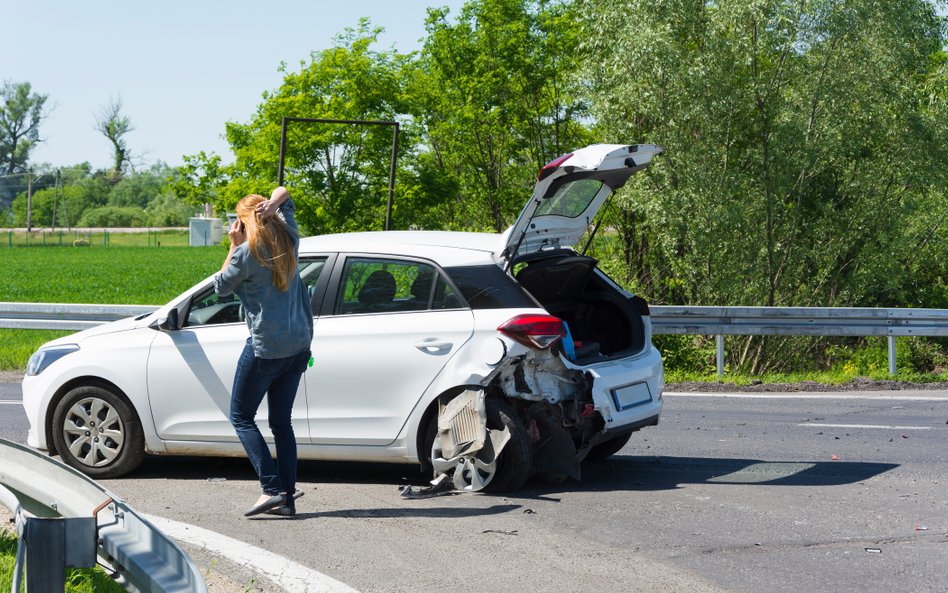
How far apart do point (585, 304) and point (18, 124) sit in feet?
406

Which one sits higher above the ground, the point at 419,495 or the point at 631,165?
the point at 631,165

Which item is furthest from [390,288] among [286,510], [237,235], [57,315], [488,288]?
[57,315]

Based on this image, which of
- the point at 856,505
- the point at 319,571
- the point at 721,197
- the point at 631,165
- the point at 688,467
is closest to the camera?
the point at 319,571

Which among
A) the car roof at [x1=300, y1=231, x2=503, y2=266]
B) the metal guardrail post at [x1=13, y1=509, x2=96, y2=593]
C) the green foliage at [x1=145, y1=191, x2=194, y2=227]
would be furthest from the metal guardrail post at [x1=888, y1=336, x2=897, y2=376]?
the green foliage at [x1=145, y1=191, x2=194, y2=227]

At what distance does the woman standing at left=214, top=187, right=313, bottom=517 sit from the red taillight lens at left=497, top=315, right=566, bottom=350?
1.18 meters

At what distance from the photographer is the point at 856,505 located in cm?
648

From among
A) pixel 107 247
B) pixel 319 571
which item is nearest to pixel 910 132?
pixel 319 571

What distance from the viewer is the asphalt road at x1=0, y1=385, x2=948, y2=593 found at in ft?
16.6

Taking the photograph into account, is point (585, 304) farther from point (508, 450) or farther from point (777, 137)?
point (777, 137)

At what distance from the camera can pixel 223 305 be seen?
727 centimetres

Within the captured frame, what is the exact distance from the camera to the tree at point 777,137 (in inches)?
792

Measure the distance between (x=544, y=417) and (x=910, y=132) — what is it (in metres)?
16.5

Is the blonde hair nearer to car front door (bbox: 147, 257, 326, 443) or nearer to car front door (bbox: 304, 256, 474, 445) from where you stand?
car front door (bbox: 304, 256, 474, 445)

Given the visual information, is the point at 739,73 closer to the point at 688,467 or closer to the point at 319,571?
the point at 688,467
